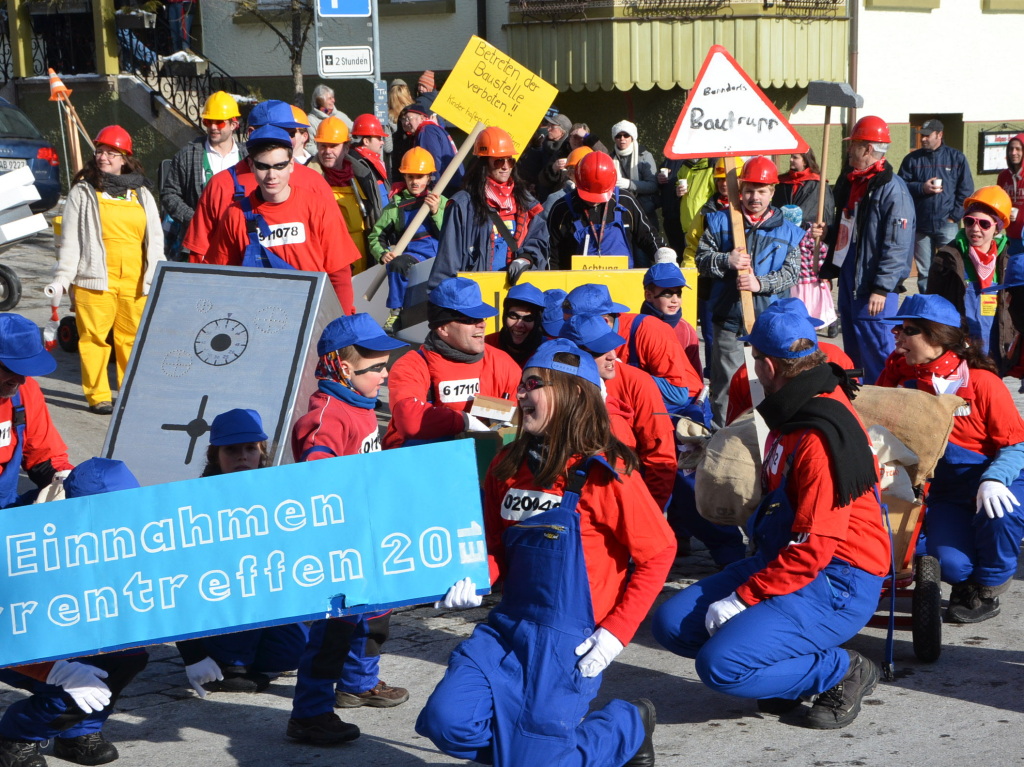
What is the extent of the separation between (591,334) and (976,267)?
11.1 ft

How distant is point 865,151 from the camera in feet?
28.3

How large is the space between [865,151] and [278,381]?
434cm

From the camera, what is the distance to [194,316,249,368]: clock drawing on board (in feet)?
21.1

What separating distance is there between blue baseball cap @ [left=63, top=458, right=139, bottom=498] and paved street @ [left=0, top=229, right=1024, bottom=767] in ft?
3.22

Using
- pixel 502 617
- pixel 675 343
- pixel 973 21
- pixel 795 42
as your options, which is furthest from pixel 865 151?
pixel 973 21

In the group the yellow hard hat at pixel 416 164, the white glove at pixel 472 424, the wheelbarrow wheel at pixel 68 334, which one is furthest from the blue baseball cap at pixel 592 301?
the wheelbarrow wheel at pixel 68 334

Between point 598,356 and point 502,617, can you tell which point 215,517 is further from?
point 598,356

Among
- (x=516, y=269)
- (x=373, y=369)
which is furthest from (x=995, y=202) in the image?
(x=373, y=369)

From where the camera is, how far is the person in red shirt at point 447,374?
574 cm

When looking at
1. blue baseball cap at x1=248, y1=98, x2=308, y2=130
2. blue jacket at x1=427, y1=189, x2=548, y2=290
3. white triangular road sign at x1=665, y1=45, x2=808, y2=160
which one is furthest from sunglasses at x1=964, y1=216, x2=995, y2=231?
blue baseball cap at x1=248, y1=98, x2=308, y2=130

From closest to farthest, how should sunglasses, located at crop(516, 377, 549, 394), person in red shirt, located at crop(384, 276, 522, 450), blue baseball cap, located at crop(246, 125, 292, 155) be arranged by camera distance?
sunglasses, located at crop(516, 377, 549, 394) < person in red shirt, located at crop(384, 276, 522, 450) < blue baseball cap, located at crop(246, 125, 292, 155)

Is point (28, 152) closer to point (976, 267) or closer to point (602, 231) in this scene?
point (602, 231)

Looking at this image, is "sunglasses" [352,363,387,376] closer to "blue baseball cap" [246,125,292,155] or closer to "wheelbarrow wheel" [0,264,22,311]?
"blue baseball cap" [246,125,292,155]

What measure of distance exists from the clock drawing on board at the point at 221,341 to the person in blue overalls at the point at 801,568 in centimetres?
256
